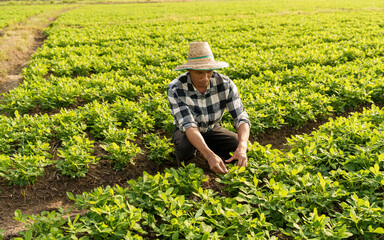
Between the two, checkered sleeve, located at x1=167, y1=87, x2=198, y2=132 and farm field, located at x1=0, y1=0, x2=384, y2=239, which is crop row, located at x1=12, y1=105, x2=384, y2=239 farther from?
checkered sleeve, located at x1=167, y1=87, x2=198, y2=132

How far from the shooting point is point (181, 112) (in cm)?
352

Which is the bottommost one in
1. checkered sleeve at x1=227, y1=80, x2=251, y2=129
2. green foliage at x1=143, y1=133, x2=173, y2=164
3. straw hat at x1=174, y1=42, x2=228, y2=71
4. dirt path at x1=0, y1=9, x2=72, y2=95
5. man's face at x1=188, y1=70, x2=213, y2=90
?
dirt path at x1=0, y1=9, x2=72, y2=95

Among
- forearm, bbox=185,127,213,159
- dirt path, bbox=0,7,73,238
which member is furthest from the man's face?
dirt path, bbox=0,7,73,238

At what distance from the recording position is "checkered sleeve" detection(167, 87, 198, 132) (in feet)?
11.1

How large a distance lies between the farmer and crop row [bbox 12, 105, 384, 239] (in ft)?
1.20

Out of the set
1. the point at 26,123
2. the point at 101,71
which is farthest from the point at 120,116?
the point at 101,71

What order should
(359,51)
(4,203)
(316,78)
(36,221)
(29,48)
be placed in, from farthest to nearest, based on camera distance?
(29,48) → (359,51) → (316,78) → (4,203) → (36,221)

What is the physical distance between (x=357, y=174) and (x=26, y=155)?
13.4ft

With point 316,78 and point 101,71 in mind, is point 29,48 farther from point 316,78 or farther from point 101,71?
point 316,78

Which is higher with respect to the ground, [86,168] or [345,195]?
[345,195]

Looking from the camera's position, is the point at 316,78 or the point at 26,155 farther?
the point at 316,78

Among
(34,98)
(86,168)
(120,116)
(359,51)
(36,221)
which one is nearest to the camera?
(36,221)

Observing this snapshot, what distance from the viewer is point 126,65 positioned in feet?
27.7

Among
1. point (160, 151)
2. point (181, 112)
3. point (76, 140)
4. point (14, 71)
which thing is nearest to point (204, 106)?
point (181, 112)
